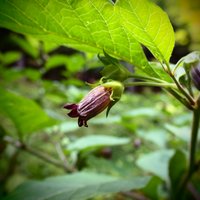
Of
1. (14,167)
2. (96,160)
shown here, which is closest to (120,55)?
(96,160)

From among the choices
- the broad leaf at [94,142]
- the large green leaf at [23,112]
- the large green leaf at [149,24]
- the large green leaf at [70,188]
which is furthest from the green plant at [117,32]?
the broad leaf at [94,142]

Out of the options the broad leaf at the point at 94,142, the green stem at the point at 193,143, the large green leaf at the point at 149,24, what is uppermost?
the large green leaf at the point at 149,24

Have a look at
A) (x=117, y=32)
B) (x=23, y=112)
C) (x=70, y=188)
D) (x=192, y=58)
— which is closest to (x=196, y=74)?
(x=192, y=58)

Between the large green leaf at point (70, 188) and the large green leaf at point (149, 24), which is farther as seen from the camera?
the large green leaf at point (70, 188)

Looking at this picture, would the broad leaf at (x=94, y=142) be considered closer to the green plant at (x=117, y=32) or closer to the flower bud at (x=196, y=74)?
the green plant at (x=117, y=32)

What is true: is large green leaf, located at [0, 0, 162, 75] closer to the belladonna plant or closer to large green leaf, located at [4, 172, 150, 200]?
the belladonna plant

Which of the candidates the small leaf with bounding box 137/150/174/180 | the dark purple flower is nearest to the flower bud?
the dark purple flower
